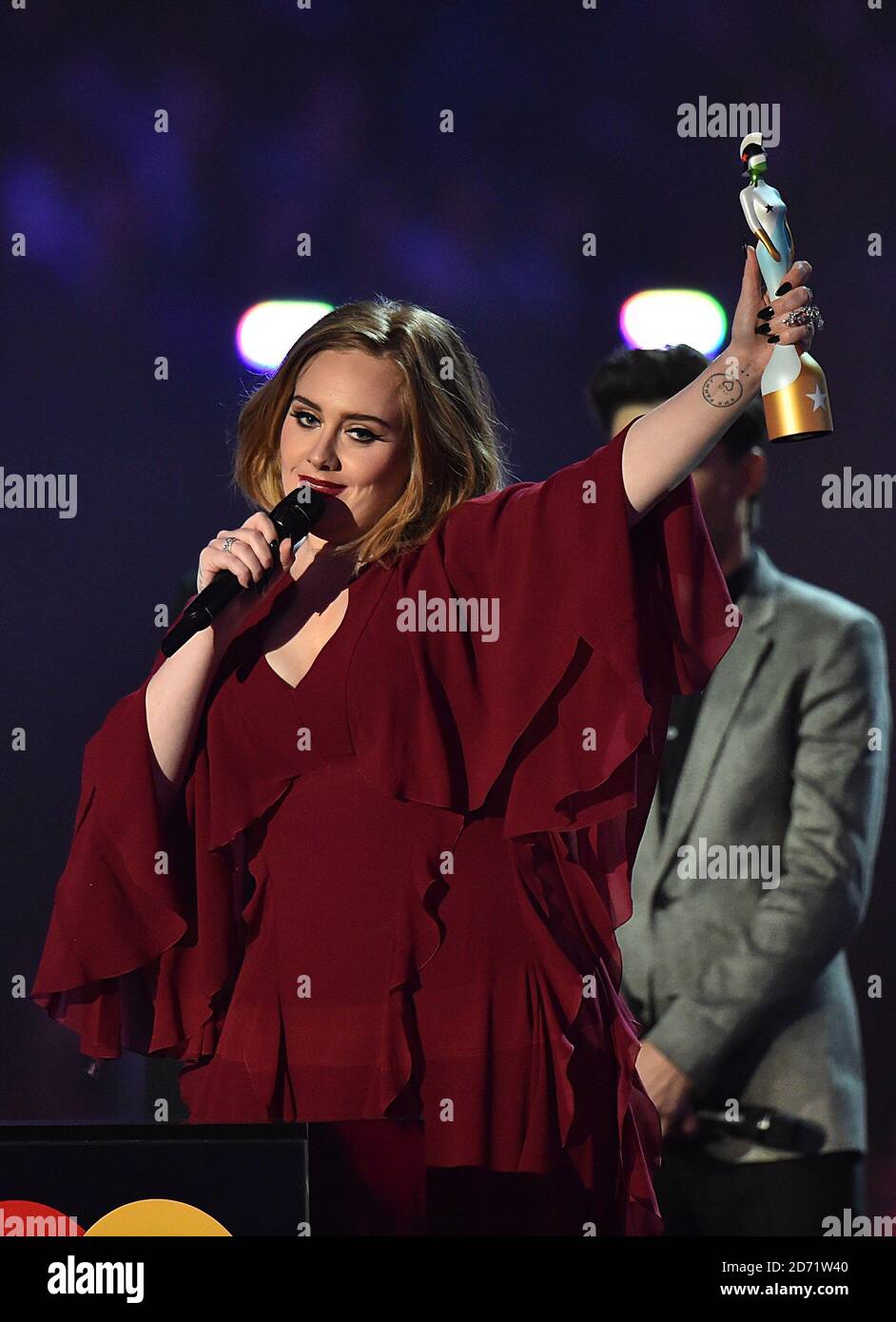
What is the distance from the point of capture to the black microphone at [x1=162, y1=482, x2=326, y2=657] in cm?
145

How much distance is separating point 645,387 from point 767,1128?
45.8 inches

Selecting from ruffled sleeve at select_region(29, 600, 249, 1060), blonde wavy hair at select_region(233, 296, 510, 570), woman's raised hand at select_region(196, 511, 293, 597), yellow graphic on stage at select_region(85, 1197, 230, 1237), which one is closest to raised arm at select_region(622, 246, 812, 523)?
blonde wavy hair at select_region(233, 296, 510, 570)

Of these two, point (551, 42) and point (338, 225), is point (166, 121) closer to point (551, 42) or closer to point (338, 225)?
point (338, 225)

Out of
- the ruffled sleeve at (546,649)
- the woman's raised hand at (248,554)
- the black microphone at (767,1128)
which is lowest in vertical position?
the black microphone at (767,1128)

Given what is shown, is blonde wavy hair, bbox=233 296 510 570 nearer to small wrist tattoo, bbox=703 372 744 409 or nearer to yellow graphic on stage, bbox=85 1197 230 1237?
small wrist tattoo, bbox=703 372 744 409

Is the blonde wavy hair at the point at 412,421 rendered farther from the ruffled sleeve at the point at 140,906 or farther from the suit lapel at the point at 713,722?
the suit lapel at the point at 713,722

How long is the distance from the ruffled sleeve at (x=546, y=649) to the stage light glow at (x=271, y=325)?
83 centimetres

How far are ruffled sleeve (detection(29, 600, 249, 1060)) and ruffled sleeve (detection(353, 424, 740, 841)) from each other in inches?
9.2

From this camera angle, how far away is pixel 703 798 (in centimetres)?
230

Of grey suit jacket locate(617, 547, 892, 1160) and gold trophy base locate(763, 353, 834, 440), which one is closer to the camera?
gold trophy base locate(763, 353, 834, 440)

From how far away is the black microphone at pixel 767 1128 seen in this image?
2271mm

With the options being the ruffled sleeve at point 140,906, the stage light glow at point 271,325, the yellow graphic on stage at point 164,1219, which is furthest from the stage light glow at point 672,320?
the yellow graphic on stage at point 164,1219

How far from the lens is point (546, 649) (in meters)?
1.50

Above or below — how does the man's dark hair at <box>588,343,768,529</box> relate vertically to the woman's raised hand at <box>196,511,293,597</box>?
above
